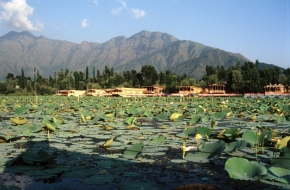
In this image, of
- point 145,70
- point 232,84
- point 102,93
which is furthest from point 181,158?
point 145,70

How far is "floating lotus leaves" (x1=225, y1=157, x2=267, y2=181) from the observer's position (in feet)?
8.53

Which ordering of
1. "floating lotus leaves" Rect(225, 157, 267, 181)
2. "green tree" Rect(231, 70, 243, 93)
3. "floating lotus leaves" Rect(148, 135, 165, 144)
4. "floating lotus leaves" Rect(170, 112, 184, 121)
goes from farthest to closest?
"green tree" Rect(231, 70, 243, 93) < "floating lotus leaves" Rect(170, 112, 184, 121) < "floating lotus leaves" Rect(148, 135, 165, 144) < "floating lotus leaves" Rect(225, 157, 267, 181)

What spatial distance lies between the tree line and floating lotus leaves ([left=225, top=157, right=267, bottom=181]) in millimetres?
45235

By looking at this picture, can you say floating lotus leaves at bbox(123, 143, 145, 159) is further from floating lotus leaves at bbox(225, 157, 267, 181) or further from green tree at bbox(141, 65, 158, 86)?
green tree at bbox(141, 65, 158, 86)

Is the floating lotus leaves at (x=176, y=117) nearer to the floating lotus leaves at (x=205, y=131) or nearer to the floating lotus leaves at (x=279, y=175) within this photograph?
the floating lotus leaves at (x=205, y=131)

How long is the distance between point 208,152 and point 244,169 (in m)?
0.83

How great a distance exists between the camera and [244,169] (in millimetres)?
2682

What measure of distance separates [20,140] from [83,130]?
1.43 meters

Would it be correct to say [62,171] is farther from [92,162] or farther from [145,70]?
[145,70]

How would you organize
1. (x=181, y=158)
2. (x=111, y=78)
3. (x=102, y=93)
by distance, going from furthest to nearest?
1. (x=111, y=78)
2. (x=102, y=93)
3. (x=181, y=158)

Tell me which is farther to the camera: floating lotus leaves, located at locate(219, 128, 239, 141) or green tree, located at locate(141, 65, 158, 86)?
green tree, located at locate(141, 65, 158, 86)

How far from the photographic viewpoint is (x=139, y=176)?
9.52 feet

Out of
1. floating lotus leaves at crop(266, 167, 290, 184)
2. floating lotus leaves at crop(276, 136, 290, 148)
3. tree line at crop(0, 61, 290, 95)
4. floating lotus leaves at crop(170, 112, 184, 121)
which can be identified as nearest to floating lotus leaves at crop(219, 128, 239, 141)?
floating lotus leaves at crop(276, 136, 290, 148)

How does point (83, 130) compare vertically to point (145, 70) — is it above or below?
below
